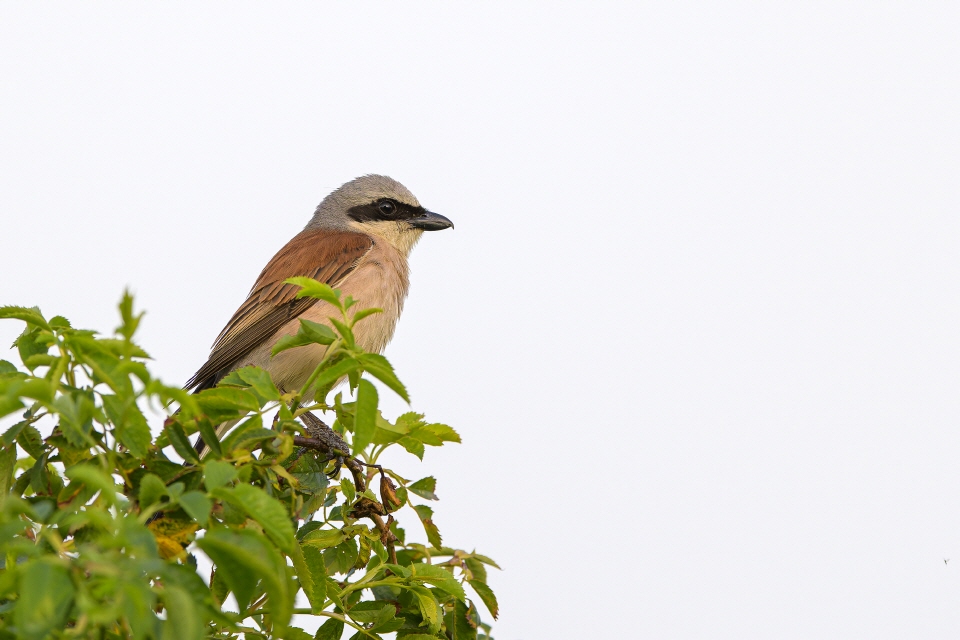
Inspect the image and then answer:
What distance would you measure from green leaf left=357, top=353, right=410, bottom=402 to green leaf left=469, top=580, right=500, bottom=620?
34.8 inches

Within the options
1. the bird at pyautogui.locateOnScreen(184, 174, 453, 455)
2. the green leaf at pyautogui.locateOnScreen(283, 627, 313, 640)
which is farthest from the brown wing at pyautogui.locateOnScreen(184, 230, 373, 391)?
the green leaf at pyautogui.locateOnScreen(283, 627, 313, 640)

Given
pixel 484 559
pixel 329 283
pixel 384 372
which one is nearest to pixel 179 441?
pixel 384 372

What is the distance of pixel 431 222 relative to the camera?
6395 mm

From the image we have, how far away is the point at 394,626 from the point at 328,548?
1.07 feet

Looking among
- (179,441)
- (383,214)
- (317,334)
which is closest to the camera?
(179,441)

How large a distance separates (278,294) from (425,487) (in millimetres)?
3303

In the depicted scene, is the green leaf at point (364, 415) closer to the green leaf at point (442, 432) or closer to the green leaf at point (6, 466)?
the green leaf at point (442, 432)

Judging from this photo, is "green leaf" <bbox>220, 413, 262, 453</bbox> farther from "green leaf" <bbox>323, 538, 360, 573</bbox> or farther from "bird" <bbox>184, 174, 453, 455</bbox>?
"bird" <bbox>184, 174, 453, 455</bbox>

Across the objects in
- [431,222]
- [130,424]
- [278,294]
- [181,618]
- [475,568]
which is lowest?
[475,568]

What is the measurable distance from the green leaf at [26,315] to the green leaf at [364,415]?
0.56 m

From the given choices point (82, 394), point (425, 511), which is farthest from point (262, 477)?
point (425, 511)

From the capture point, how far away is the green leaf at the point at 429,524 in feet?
8.25

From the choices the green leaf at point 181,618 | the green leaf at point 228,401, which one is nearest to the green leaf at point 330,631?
the green leaf at point 228,401

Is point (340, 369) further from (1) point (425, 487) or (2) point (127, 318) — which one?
(1) point (425, 487)
